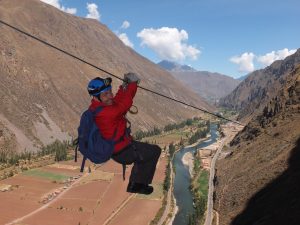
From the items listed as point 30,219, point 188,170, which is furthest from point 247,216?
point 188,170

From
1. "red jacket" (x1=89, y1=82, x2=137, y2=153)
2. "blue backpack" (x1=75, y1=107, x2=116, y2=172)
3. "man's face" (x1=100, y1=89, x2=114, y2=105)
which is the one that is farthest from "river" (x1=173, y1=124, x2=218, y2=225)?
"man's face" (x1=100, y1=89, x2=114, y2=105)

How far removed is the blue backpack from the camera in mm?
9985

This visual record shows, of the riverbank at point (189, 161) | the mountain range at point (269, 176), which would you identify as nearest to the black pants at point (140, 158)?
the mountain range at point (269, 176)

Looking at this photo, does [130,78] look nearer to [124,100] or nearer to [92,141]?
[124,100]

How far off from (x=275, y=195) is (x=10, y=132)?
403 ft

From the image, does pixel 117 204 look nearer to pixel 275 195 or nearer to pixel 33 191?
pixel 33 191

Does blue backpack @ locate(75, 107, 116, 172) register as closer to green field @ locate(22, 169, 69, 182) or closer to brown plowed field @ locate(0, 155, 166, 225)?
brown plowed field @ locate(0, 155, 166, 225)

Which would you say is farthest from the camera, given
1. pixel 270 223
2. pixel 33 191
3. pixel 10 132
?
pixel 10 132

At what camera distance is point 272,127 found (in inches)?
3720

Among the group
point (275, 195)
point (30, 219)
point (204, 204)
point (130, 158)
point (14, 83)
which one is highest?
point (14, 83)

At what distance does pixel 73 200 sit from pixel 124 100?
7867cm

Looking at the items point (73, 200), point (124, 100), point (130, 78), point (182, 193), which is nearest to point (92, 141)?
point (124, 100)

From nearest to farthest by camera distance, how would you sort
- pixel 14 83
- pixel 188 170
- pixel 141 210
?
pixel 141 210 → pixel 188 170 → pixel 14 83

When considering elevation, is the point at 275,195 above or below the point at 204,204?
above
